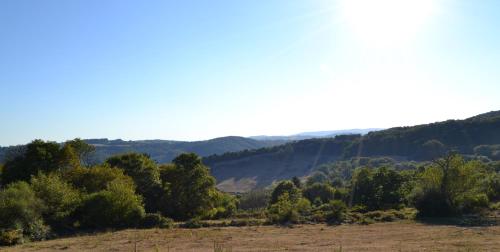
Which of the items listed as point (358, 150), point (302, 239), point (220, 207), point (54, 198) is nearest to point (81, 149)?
point (54, 198)

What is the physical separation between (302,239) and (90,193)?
73.6 ft

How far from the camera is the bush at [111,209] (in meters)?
38.7

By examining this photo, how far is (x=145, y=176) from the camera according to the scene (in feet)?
160

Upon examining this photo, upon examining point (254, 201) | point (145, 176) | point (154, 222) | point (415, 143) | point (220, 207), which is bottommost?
point (254, 201)

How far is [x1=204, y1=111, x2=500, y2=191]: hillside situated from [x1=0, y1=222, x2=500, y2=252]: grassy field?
3952 inches

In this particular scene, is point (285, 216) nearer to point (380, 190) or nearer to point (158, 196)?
point (158, 196)

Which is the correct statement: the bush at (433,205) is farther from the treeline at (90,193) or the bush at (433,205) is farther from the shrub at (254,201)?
the shrub at (254,201)

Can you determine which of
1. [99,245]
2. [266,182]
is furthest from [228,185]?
[99,245]

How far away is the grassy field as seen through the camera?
84.5 ft

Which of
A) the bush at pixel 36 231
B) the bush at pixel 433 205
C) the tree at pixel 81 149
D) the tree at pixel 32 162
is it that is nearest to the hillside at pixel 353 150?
the bush at pixel 433 205

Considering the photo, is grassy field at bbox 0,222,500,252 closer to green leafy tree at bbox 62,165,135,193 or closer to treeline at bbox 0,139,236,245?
treeline at bbox 0,139,236,245

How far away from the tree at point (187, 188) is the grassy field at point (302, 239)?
12.3 meters

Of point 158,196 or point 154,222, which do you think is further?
point 158,196

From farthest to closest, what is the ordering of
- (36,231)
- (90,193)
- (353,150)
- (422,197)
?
1. (353,150)
2. (90,193)
3. (422,197)
4. (36,231)
